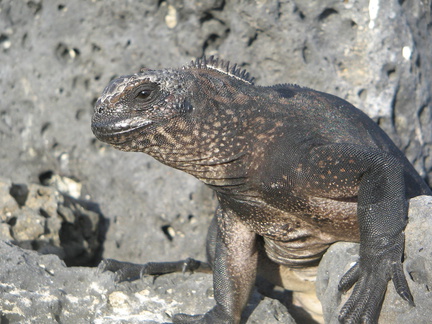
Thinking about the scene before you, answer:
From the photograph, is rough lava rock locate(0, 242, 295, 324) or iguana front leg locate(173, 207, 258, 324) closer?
rough lava rock locate(0, 242, 295, 324)

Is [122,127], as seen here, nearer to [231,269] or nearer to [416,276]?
[231,269]

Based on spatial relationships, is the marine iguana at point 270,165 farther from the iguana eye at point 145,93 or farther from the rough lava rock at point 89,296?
the rough lava rock at point 89,296

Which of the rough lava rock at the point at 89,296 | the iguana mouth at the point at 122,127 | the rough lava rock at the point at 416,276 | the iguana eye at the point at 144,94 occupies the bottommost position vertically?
the rough lava rock at the point at 89,296

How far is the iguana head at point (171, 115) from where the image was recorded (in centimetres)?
300

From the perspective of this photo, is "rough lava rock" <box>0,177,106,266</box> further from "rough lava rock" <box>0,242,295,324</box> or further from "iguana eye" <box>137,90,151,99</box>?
"iguana eye" <box>137,90,151,99</box>

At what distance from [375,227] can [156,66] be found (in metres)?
3.15

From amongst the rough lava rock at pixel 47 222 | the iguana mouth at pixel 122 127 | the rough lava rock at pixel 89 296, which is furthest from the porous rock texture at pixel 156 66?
the iguana mouth at pixel 122 127

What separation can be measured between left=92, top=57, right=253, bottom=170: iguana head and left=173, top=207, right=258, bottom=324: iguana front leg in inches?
27.5

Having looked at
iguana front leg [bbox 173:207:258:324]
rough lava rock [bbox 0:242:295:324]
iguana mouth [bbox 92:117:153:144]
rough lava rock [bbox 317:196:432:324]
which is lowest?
rough lava rock [bbox 0:242:295:324]

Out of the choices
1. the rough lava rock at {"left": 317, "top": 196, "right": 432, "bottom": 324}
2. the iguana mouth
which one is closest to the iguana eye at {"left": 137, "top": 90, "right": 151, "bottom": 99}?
the iguana mouth

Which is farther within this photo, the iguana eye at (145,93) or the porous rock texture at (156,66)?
the porous rock texture at (156,66)

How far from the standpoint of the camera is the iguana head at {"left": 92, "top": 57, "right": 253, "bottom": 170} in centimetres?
300

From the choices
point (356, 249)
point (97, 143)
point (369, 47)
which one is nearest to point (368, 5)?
point (369, 47)

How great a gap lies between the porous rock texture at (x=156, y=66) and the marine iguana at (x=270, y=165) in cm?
130
